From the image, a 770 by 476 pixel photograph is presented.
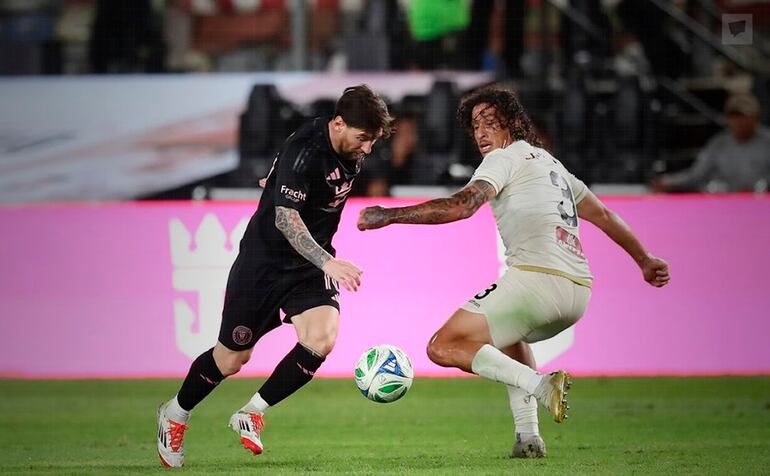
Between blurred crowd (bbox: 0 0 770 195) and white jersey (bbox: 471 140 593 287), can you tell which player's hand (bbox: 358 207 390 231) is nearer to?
white jersey (bbox: 471 140 593 287)

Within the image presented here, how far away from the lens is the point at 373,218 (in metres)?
5.71

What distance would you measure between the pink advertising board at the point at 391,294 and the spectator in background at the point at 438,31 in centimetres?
292

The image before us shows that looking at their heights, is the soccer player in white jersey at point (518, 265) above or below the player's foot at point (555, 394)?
above

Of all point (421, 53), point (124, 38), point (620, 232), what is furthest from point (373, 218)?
point (124, 38)

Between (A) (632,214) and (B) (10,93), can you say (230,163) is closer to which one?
(B) (10,93)

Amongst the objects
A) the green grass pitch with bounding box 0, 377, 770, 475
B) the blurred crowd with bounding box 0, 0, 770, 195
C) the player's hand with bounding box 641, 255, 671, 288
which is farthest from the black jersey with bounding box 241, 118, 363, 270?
the blurred crowd with bounding box 0, 0, 770, 195

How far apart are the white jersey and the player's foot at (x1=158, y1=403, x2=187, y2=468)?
1.77 metres

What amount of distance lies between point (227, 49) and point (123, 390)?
424 cm

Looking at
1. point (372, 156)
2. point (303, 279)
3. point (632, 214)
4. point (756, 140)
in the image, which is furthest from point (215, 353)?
point (756, 140)

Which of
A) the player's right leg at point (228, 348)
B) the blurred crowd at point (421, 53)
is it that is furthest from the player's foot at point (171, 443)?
the blurred crowd at point (421, 53)

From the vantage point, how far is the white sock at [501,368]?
20.0 ft

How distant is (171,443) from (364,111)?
5.90 feet

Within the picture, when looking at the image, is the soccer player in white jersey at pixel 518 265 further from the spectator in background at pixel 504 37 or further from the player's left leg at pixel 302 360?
the spectator in background at pixel 504 37

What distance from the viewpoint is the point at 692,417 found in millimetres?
8492
